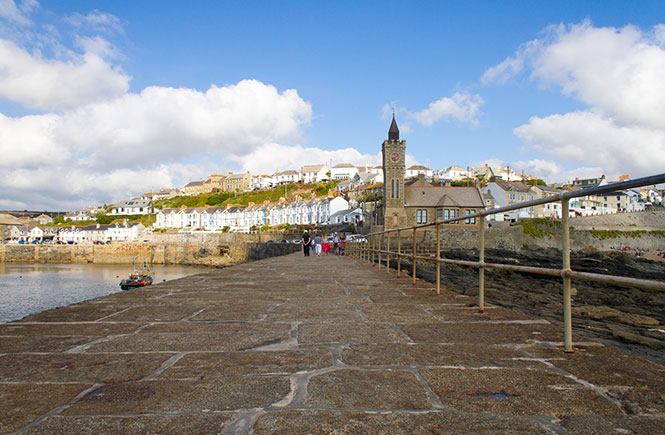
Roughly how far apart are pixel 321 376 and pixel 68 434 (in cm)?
108

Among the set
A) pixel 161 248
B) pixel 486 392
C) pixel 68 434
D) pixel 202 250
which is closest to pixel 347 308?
pixel 486 392

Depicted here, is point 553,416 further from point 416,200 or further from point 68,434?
point 416,200

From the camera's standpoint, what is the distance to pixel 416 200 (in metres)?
52.9

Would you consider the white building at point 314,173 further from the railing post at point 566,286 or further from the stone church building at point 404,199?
the railing post at point 566,286

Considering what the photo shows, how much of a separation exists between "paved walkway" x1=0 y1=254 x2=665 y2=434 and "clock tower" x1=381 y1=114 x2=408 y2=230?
4777 centimetres

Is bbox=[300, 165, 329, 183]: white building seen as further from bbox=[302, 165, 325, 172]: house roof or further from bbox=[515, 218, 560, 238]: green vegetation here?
bbox=[515, 218, 560, 238]: green vegetation

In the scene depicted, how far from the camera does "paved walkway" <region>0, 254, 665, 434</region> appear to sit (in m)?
1.64

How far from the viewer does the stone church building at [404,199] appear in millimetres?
51281

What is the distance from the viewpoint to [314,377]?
214 centimetres

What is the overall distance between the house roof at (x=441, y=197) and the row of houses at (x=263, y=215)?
913 inches

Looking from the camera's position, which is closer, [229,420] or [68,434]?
[68,434]

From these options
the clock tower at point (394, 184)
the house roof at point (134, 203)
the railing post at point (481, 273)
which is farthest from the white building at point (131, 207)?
the railing post at point (481, 273)

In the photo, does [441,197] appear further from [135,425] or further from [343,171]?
[343,171]

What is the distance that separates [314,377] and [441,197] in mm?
52768
